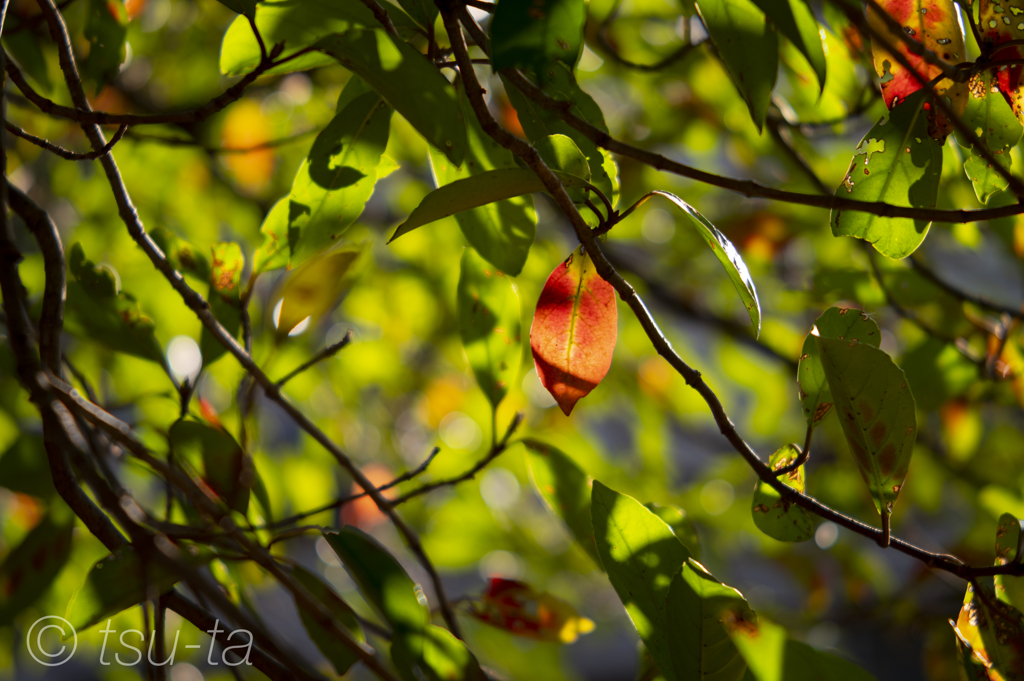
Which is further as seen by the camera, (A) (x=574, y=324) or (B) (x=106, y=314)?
(B) (x=106, y=314)

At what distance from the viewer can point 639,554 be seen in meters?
0.38

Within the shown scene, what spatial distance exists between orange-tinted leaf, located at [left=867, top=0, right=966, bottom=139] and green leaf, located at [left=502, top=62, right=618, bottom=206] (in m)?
0.17

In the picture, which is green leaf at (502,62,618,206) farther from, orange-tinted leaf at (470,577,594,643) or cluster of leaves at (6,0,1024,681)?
orange-tinted leaf at (470,577,594,643)

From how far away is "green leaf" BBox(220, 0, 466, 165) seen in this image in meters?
0.33

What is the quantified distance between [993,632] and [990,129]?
292 mm

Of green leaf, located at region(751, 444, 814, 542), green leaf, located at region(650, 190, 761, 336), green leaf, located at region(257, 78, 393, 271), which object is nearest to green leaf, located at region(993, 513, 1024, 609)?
green leaf, located at region(751, 444, 814, 542)

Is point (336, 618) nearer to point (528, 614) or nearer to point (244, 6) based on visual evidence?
point (528, 614)

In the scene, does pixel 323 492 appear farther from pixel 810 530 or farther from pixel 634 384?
pixel 810 530

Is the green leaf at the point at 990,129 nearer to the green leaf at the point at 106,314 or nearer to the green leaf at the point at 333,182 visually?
the green leaf at the point at 333,182

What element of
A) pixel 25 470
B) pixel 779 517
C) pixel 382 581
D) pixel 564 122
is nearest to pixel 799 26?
pixel 564 122

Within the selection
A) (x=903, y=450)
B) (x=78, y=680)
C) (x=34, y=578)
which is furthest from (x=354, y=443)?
(x=78, y=680)

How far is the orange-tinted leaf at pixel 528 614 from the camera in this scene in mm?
543

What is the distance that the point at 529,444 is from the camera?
53 centimetres

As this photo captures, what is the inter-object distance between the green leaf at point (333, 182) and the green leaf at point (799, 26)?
0.78 feet
